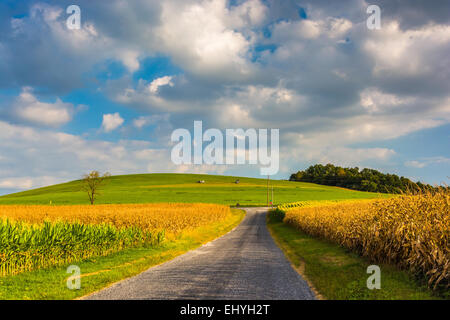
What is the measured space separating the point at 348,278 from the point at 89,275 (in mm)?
11327

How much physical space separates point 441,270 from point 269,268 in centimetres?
676

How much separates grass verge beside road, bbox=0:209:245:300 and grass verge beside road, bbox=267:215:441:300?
799 centimetres

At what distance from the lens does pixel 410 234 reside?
40.0 ft

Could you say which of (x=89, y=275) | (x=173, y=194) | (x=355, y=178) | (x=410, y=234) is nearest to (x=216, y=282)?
(x=89, y=275)

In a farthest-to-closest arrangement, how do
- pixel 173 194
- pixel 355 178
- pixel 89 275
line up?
pixel 355 178
pixel 173 194
pixel 89 275

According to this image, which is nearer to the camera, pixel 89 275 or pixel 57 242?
pixel 89 275

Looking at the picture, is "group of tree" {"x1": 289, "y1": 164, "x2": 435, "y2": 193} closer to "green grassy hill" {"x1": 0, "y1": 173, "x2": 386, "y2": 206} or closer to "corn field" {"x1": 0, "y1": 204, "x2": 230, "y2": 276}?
"green grassy hill" {"x1": 0, "y1": 173, "x2": 386, "y2": 206}

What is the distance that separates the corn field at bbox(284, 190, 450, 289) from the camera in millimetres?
10258

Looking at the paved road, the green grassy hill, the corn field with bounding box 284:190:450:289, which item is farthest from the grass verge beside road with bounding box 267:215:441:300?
the green grassy hill

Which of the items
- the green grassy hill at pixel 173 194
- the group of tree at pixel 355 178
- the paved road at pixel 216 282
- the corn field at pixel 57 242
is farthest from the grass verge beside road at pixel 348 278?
the group of tree at pixel 355 178

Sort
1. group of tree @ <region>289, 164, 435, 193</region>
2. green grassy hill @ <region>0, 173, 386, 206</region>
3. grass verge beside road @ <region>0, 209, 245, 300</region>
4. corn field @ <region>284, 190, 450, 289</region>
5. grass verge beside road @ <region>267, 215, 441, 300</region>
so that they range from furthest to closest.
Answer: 1. group of tree @ <region>289, 164, 435, 193</region>
2. green grassy hill @ <region>0, 173, 386, 206</region>
3. grass verge beside road @ <region>0, 209, 245, 300</region>
4. corn field @ <region>284, 190, 450, 289</region>
5. grass verge beside road @ <region>267, 215, 441, 300</region>

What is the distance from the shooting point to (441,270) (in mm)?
9844

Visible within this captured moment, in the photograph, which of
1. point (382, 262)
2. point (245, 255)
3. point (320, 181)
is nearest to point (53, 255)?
point (245, 255)

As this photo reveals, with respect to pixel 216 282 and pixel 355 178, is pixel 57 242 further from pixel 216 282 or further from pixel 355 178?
pixel 355 178
